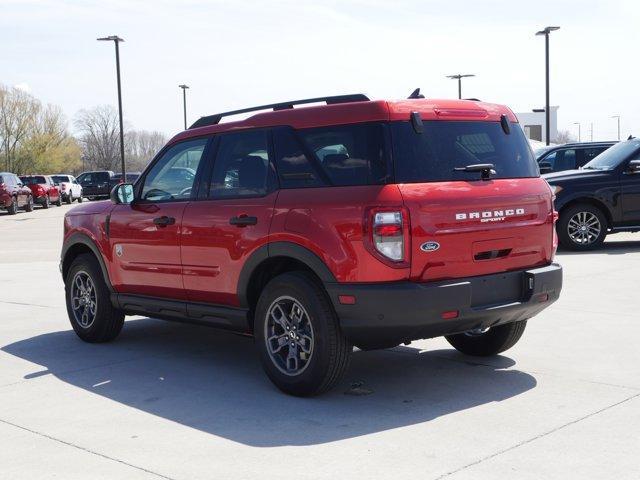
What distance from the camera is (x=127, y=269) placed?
727cm

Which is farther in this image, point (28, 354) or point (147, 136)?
point (147, 136)

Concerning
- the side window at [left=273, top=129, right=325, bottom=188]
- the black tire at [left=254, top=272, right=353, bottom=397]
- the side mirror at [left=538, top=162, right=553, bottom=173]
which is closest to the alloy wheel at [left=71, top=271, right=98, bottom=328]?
the black tire at [left=254, top=272, right=353, bottom=397]

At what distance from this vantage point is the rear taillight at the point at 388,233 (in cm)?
518

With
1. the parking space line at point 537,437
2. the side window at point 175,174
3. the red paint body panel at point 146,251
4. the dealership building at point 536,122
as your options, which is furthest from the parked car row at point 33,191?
the dealership building at point 536,122

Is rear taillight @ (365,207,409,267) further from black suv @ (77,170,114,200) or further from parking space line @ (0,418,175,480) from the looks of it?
black suv @ (77,170,114,200)

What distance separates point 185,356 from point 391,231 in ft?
8.95

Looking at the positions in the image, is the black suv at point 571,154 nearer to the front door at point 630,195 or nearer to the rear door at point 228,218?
the front door at point 630,195

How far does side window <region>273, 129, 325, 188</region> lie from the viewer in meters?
5.68

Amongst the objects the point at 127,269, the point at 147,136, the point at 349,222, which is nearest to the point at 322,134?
the point at 349,222

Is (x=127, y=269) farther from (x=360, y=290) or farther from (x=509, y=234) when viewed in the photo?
(x=509, y=234)

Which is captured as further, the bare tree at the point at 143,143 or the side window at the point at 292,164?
the bare tree at the point at 143,143

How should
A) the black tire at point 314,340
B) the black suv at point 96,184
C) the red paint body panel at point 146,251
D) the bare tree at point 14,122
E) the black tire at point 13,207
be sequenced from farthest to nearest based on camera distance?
1. the bare tree at point 14,122
2. the black suv at point 96,184
3. the black tire at point 13,207
4. the red paint body panel at point 146,251
5. the black tire at point 314,340

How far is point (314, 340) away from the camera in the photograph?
18.0 feet

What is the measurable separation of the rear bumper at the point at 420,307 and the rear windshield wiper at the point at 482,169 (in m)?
0.65
